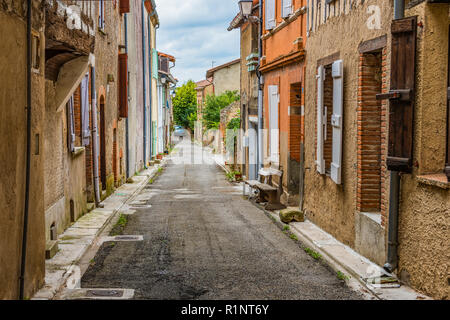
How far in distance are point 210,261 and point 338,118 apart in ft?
10.3

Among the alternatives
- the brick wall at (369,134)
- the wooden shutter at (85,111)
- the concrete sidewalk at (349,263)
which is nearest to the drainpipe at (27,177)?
the concrete sidewalk at (349,263)

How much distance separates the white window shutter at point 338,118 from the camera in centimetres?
881

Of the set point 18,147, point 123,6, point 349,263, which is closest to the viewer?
point 18,147

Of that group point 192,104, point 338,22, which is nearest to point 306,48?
point 338,22

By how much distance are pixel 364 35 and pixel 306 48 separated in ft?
12.4

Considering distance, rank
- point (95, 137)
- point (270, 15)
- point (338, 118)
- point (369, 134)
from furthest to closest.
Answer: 1. point (270, 15)
2. point (95, 137)
3. point (338, 118)
4. point (369, 134)

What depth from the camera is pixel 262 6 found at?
54.5ft

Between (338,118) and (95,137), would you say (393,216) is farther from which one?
(95,137)

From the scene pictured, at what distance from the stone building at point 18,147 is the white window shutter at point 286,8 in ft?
26.1

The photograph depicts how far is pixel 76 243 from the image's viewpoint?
8750 mm

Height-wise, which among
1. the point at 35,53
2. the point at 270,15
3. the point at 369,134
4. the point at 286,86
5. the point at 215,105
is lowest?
the point at 369,134

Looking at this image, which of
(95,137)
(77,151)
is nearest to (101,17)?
(95,137)
